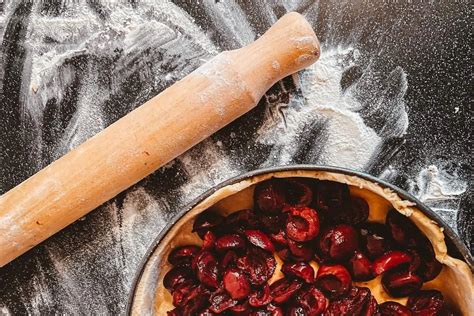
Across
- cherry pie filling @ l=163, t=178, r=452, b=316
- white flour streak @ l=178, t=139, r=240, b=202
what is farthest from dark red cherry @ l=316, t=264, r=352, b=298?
white flour streak @ l=178, t=139, r=240, b=202

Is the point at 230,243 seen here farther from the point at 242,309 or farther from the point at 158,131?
the point at 158,131

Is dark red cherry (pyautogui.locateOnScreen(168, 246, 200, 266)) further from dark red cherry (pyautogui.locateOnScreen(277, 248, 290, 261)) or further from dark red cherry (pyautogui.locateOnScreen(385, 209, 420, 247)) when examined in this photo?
dark red cherry (pyautogui.locateOnScreen(385, 209, 420, 247))

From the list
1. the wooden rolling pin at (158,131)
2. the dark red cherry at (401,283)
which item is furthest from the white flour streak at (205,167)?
the dark red cherry at (401,283)

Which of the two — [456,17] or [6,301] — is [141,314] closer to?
[6,301]

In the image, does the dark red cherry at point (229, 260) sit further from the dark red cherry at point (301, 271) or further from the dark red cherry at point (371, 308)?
the dark red cherry at point (371, 308)

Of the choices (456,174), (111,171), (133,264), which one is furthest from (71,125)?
(456,174)

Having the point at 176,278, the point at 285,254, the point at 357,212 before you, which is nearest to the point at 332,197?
the point at 357,212
